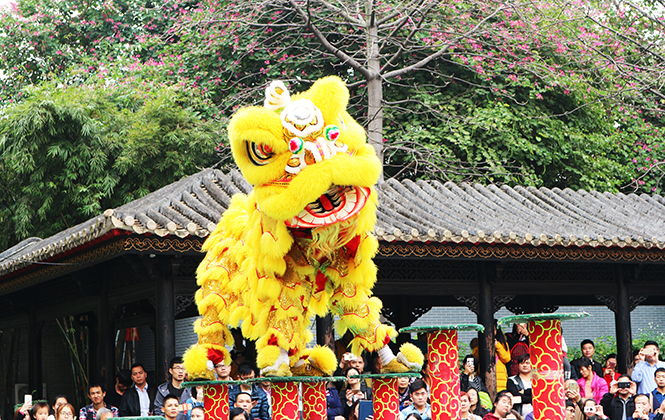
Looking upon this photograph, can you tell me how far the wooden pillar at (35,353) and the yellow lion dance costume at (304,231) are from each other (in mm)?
6526

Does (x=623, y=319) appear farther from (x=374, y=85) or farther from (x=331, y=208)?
(x=331, y=208)

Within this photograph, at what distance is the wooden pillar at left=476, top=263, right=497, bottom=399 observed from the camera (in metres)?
8.82

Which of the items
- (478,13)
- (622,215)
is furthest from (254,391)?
(478,13)

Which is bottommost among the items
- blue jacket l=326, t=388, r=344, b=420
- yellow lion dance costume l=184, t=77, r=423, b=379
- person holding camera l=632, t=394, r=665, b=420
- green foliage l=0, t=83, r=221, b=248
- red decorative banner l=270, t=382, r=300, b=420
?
person holding camera l=632, t=394, r=665, b=420

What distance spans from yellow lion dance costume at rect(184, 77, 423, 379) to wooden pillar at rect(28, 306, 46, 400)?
6526 millimetres

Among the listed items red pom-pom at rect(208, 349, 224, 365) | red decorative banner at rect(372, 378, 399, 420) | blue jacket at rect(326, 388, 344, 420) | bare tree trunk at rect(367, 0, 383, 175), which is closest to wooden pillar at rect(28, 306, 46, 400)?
blue jacket at rect(326, 388, 344, 420)

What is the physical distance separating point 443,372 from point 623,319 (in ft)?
19.6

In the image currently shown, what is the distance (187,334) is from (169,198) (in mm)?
8015

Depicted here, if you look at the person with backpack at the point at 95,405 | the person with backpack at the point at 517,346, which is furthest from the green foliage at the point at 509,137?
the person with backpack at the point at 95,405

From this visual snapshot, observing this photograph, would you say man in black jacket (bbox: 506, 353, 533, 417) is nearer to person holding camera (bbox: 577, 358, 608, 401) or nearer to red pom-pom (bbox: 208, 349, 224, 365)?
person holding camera (bbox: 577, 358, 608, 401)

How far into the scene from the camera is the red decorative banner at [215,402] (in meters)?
5.03

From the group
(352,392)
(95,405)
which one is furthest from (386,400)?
(95,405)

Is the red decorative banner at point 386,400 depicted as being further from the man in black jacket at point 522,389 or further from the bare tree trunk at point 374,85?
the bare tree trunk at point 374,85

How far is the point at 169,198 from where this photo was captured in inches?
310
